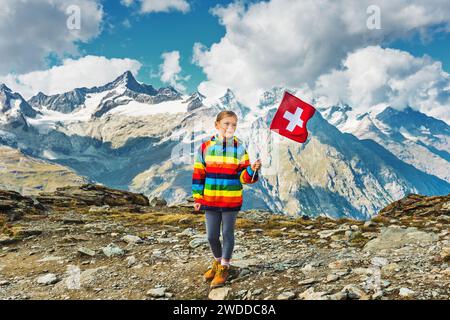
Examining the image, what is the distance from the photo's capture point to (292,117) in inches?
450

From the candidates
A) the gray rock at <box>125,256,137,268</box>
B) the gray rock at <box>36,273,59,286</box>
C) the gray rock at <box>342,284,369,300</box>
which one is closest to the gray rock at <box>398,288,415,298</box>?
the gray rock at <box>342,284,369,300</box>

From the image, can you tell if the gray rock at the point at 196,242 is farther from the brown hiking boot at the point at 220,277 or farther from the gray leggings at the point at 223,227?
the brown hiking boot at the point at 220,277

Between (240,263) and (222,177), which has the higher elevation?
(222,177)

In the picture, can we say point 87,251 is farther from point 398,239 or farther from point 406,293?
point 398,239

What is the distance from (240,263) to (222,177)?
11.9 ft

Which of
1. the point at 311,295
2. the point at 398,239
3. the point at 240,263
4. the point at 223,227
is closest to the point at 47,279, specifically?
the point at 223,227

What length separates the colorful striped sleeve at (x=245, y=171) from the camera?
10.4 metres

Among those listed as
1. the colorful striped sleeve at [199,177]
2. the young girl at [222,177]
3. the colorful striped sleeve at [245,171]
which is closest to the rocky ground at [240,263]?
the young girl at [222,177]

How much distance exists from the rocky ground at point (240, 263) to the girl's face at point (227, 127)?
13.5ft

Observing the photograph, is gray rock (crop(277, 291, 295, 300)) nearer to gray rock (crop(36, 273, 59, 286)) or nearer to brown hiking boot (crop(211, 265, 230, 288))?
brown hiking boot (crop(211, 265, 230, 288))
